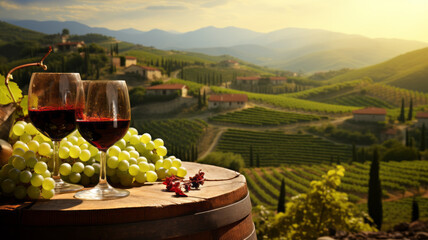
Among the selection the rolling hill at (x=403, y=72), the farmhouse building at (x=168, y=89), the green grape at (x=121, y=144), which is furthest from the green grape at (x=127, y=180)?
the rolling hill at (x=403, y=72)

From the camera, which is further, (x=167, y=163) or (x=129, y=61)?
(x=129, y=61)

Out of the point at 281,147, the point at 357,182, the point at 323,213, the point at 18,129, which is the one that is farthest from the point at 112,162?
the point at 281,147

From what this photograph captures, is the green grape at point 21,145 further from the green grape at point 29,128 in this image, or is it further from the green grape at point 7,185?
the green grape at point 7,185

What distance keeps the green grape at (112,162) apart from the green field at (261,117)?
40529 mm

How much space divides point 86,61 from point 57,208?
54.0m

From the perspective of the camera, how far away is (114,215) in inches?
36.6

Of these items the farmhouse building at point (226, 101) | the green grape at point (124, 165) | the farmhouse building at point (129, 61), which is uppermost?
the farmhouse building at point (129, 61)

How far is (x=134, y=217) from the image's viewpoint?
0.95 metres

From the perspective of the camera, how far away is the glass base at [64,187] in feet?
3.84

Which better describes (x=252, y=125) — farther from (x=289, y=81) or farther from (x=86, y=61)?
(x=289, y=81)

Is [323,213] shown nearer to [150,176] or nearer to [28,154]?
[150,176]

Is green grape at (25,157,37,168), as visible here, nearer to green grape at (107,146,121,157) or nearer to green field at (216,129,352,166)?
green grape at (107,146,121,157)

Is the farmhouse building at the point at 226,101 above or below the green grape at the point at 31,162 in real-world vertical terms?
below

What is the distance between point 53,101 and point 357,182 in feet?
78.6
